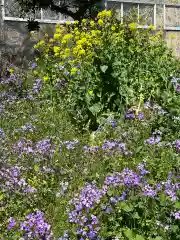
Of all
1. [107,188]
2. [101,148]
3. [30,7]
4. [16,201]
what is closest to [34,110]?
[101,148]

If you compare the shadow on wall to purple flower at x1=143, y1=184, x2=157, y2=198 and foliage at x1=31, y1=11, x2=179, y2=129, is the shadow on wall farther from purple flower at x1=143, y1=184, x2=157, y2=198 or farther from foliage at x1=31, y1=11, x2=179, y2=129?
purple flower at x1=143, y1=184, x2=157, y2=198

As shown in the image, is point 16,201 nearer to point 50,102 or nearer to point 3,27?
point 50,102

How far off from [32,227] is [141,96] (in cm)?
331

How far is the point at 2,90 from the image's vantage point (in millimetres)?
8203

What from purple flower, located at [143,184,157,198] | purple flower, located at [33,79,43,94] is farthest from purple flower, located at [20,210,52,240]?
purple flower, located at [33,79,43,94]

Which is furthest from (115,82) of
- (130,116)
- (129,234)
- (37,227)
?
(129,234)

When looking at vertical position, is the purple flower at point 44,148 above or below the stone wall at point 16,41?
below

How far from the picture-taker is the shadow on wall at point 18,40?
12469mm

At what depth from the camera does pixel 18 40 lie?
43.3ft

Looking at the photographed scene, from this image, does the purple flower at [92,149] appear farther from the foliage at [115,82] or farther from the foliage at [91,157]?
the foliage at [115,82]

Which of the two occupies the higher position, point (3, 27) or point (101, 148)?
point (3, 27)

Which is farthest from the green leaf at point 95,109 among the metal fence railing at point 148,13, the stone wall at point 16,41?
the metal fence railing at point 148,13

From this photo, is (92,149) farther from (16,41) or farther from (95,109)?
(16,41)

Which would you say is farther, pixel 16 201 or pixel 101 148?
pixel 101 148
